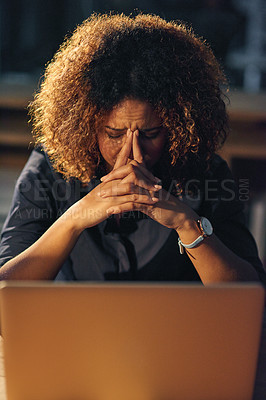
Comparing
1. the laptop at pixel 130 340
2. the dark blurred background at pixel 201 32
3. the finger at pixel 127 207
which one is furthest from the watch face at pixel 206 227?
the dark blurred background at pixel 201 32

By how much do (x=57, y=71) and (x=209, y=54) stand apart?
434 mm

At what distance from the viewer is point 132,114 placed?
1.08m

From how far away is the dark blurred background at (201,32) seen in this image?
223cm

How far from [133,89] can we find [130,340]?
69 cm

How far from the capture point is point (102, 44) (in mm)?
1107

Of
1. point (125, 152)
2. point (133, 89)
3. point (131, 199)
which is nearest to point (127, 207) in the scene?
point (131, 199)

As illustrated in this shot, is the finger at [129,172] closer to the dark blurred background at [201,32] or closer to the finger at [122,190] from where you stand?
the finger at [122,190]

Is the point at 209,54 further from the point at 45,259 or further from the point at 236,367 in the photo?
the point at 236,367

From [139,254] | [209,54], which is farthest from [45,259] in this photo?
[209,54]

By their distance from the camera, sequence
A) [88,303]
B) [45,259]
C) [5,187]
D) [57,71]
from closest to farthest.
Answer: [88,303], [45,259], [57,71], [5,187]

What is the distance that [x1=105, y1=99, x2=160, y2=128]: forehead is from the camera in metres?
1.08

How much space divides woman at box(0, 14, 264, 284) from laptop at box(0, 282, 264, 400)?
0.45 m

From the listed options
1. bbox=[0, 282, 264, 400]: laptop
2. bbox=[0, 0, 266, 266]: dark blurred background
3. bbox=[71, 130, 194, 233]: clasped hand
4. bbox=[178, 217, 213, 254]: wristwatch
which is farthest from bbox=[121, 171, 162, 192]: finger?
bbox=[0, 0, 266, 266]: dark blurred background

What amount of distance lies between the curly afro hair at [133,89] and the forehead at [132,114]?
0.01 m
